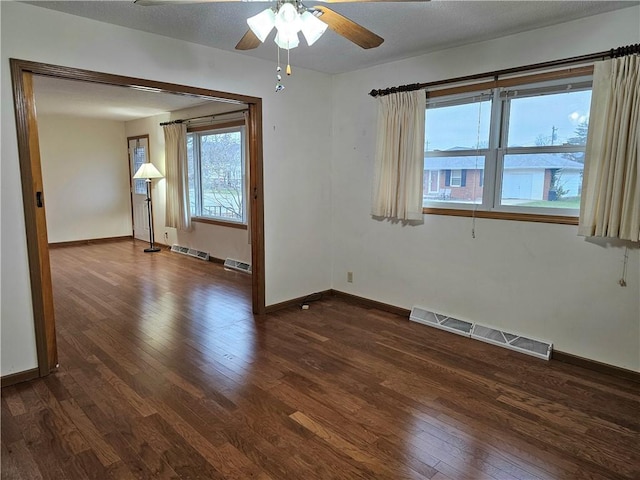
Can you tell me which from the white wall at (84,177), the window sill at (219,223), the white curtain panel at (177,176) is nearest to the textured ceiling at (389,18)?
the window sill at (219,223)

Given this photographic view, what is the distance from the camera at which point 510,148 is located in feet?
10.6

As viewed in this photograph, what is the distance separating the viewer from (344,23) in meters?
2.03

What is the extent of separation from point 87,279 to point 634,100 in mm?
5839

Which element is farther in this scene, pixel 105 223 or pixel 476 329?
pixel 105 223

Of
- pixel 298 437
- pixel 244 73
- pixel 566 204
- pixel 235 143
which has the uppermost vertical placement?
pixel 244 73

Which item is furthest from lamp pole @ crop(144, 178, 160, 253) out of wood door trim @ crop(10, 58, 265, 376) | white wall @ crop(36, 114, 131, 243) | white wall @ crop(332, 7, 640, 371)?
wood door trim @ crop(10, 58, 265, 376)

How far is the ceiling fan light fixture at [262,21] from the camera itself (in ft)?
6.32

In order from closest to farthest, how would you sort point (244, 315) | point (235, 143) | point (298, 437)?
point (298, 437)
point (244, 315)
point (235, 143)

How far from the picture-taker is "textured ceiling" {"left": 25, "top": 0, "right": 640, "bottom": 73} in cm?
253

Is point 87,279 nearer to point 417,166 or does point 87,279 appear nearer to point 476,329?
point 417,166

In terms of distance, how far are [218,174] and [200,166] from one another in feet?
1.67

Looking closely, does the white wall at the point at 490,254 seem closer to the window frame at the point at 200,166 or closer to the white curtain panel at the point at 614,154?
the white curtain panel at the point at 614,154

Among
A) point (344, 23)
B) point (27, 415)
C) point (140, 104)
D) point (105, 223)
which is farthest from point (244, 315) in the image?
point (105, 223)

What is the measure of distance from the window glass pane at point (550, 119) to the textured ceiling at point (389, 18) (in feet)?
1.72
